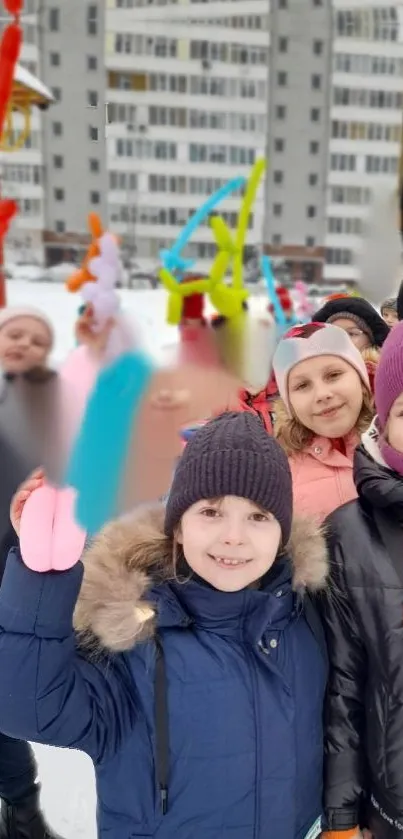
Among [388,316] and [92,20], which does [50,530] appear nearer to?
[92,20]

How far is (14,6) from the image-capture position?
0.73m

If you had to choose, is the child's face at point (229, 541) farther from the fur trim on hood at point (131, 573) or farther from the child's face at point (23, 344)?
the child's face at point (23, 344)

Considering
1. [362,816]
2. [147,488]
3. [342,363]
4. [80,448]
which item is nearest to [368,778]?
[362,816]

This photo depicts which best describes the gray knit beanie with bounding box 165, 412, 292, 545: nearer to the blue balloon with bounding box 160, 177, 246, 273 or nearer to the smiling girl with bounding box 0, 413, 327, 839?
the smiling girl with bounding box 0, 413, 327, 839

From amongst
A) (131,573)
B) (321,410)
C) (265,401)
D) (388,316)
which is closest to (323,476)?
(321,410)

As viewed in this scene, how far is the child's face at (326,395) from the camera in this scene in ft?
4.19

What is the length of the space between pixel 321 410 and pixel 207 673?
1.96 feet

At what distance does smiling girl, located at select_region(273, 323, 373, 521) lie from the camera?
125cm

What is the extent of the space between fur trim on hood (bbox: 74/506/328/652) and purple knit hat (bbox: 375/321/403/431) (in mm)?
208

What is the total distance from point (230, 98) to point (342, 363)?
61 cm

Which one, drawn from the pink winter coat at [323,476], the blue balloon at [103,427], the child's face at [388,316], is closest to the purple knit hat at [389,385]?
the pink winter coat at [323,476]

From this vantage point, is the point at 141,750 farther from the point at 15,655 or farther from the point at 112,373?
the point at 112,373

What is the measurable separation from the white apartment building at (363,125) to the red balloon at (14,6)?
0.35 metres

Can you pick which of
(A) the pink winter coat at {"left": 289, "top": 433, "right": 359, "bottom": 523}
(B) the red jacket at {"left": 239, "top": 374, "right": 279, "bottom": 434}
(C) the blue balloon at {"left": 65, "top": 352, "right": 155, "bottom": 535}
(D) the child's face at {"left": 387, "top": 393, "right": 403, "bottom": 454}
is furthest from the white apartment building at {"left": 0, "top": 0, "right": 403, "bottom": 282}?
(B) the red jacket at {"left": 239, "top": 374, "right": 279, "bottom": 434}
